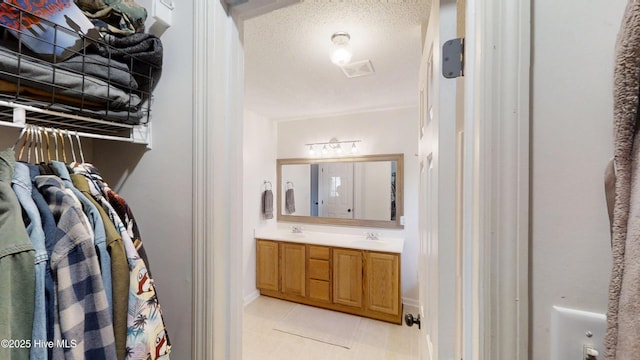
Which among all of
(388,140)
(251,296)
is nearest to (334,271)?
(251,296)

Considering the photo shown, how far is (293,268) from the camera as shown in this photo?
9.54ft

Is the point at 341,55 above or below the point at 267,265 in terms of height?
above

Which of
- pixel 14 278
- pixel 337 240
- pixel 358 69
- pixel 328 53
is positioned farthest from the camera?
pixel 337 240

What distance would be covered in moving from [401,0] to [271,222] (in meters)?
2.80

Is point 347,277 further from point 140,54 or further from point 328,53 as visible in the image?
point 140,54

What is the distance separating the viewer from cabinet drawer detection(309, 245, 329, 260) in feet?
9.02

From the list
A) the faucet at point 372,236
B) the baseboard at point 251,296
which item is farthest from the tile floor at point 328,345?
the faucet at point 372,236

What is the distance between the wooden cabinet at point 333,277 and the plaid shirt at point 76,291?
7.60 feet

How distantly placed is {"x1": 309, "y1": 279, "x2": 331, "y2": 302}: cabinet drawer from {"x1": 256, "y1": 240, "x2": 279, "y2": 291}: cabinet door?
44cm

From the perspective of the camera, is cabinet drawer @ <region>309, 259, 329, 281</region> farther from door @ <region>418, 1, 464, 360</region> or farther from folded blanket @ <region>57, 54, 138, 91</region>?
folded blanket @ <region>57, 54, 138, 91</region>

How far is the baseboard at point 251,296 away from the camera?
2.97 metres

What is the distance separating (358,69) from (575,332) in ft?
6.02

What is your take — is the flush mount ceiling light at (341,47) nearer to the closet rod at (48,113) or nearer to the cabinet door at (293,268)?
the closet rod at (48,113)

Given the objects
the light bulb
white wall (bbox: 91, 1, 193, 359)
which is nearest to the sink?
the light bulb
